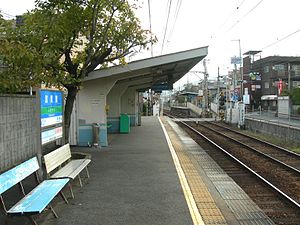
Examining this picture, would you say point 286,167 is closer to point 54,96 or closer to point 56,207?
point 54,96

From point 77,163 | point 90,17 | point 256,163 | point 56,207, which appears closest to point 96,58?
point 90,17

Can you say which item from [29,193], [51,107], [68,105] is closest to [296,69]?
[68,105]

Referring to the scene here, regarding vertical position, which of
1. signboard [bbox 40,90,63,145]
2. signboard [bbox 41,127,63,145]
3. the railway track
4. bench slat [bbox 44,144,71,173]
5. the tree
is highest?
the tree

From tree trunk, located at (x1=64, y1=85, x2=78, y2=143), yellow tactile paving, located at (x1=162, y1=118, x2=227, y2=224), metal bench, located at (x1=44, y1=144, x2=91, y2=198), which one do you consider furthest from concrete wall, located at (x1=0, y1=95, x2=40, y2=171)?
yellow tactile paving, located at (x1=162, y1=118, x2=227, y2=224)

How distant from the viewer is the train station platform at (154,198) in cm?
568

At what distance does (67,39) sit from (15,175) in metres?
4.55

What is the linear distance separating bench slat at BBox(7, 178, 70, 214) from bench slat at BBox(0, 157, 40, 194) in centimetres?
25

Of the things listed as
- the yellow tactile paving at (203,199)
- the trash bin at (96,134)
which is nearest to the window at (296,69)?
the trash bin at (96,134)

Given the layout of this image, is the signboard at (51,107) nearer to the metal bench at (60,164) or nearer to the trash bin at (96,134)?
the metal bench at (60,164)

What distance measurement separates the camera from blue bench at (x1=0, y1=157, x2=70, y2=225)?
15.3ft

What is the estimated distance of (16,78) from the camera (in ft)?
22.5

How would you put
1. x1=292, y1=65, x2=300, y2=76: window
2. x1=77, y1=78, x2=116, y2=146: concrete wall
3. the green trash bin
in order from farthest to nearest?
x1=292, y1=65, x2=300, y2=76: window → the green trash bin → x1=77, y1=78, x2=116, y2=146: concrete wall

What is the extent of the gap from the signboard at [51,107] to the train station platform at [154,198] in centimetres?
139

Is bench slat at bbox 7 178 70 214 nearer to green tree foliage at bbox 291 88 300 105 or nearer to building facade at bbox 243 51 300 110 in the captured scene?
green tree foliage at bbox 291 88 300 105
